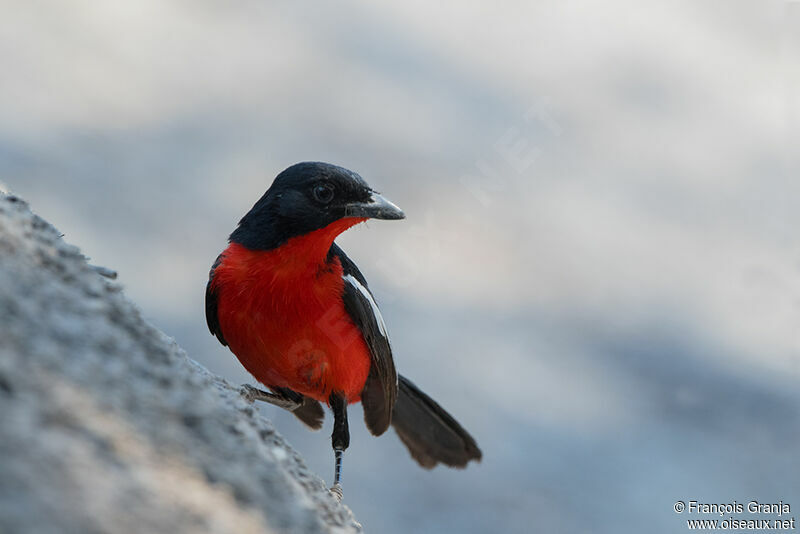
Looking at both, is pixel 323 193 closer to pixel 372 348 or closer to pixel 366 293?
pixel 366 293

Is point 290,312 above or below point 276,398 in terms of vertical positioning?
above

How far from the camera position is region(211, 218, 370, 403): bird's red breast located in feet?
12.1

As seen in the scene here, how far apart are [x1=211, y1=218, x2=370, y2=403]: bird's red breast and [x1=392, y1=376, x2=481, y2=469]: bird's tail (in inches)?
42.2

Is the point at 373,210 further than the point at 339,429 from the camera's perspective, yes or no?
No

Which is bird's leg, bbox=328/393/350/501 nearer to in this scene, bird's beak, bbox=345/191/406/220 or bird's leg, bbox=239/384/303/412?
bird's leg, bbox=239/384/303/412

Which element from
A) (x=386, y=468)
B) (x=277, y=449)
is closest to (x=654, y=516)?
(x=386, y=468)

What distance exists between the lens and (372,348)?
4.13m

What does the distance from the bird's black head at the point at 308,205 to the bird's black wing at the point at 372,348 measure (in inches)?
11.8

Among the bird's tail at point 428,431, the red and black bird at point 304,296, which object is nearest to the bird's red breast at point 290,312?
the red and black bird at point 304,296

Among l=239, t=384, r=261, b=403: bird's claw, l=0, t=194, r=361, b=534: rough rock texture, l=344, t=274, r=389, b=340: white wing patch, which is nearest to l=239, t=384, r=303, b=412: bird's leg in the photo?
l=239, t=384, r=261, b=403: bird's claw

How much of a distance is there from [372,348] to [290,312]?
0.60m

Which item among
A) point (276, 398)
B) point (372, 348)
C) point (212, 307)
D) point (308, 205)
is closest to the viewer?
point (308, 205)

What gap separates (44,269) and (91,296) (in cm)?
12

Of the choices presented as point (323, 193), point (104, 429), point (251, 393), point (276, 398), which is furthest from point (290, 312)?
point (104, 429)
